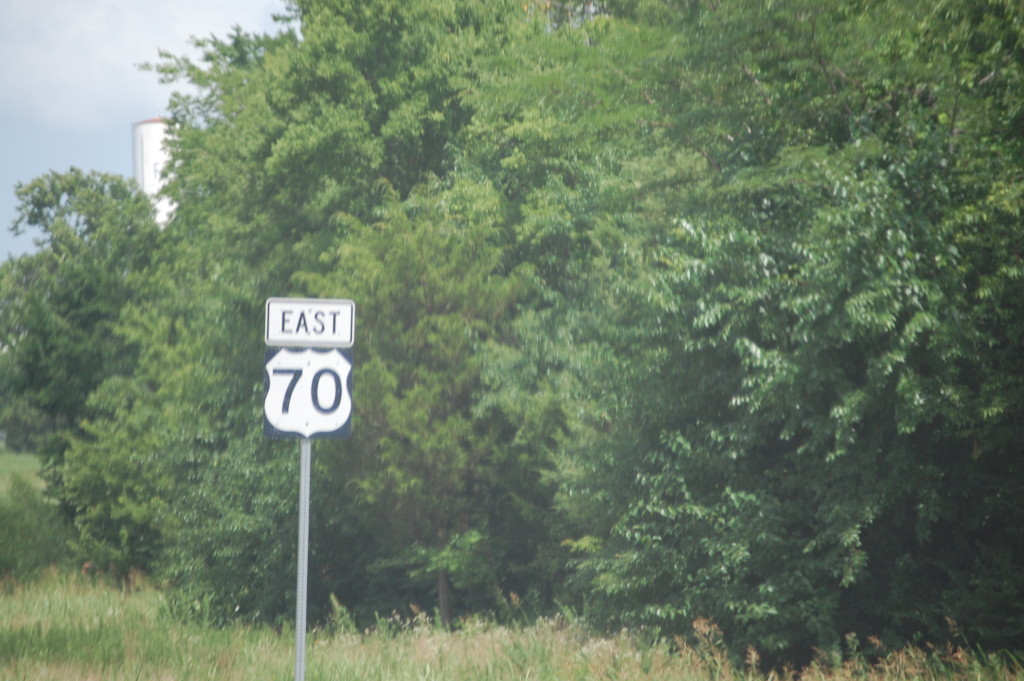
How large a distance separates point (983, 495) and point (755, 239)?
343cm

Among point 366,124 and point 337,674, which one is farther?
point 366,124

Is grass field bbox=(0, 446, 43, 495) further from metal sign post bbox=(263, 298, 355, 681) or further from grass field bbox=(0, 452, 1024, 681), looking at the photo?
metal sign post bbox=(263, 298, 355, 681)

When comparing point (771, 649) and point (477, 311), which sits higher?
point (477, 311)

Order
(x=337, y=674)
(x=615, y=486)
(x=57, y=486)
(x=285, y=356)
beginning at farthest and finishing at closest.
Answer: (x=57, y=486) → (x=615, y=486) → (x=337, y=674) → (x=285, y=356)

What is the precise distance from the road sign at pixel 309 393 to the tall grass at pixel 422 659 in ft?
10.3

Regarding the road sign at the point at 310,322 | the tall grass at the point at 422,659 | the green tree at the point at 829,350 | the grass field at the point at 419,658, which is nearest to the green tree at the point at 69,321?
the grass field at the point at 419,658

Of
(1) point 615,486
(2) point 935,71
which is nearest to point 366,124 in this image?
(1) point 615,486

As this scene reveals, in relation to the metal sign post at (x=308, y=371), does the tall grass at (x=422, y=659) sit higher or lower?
lower

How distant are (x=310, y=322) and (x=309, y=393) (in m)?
0.50

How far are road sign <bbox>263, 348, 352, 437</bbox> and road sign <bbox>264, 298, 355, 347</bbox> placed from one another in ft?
0.28

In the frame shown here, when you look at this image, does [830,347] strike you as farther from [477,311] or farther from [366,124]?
[366,124]

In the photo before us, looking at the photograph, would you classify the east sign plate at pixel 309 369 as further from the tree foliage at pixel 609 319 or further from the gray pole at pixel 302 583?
the tree foliage at pixel 609 319

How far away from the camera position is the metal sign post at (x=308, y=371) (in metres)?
7.73

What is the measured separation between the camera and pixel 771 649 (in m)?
11.9
